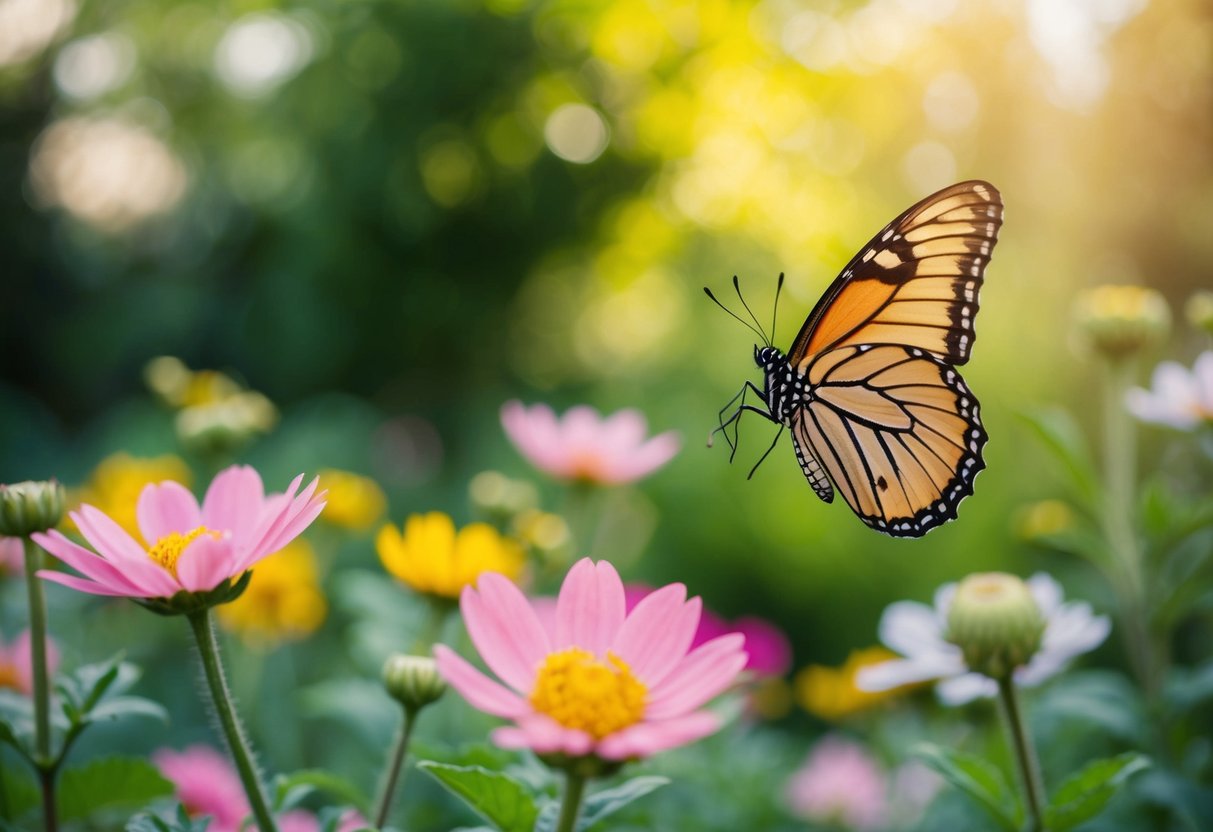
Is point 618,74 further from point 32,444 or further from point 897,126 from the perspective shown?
point 32,444

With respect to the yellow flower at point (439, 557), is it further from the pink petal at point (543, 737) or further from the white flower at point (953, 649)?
the pink petal at point (543, 737)

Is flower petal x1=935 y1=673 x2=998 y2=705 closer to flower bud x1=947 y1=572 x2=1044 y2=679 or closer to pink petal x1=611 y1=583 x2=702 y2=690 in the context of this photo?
flower bud x1=947 y1=572 x2=1044 y2=679

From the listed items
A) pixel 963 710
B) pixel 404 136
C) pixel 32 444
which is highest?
pixel 404 136

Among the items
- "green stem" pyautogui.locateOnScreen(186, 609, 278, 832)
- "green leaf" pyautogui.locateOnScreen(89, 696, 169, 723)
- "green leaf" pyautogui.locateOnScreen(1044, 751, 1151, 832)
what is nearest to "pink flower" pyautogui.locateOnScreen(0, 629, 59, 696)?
"green leaf" pyautogui.locateOnScreen(89, 696, 169, 723)

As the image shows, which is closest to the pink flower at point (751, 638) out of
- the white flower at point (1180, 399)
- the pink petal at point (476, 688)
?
the white flower at point (1180, 399)

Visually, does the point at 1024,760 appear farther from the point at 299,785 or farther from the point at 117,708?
the point at 117,708

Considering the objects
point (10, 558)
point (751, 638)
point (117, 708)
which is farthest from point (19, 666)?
point (751, 638)

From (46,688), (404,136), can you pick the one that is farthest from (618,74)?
(46,688)
